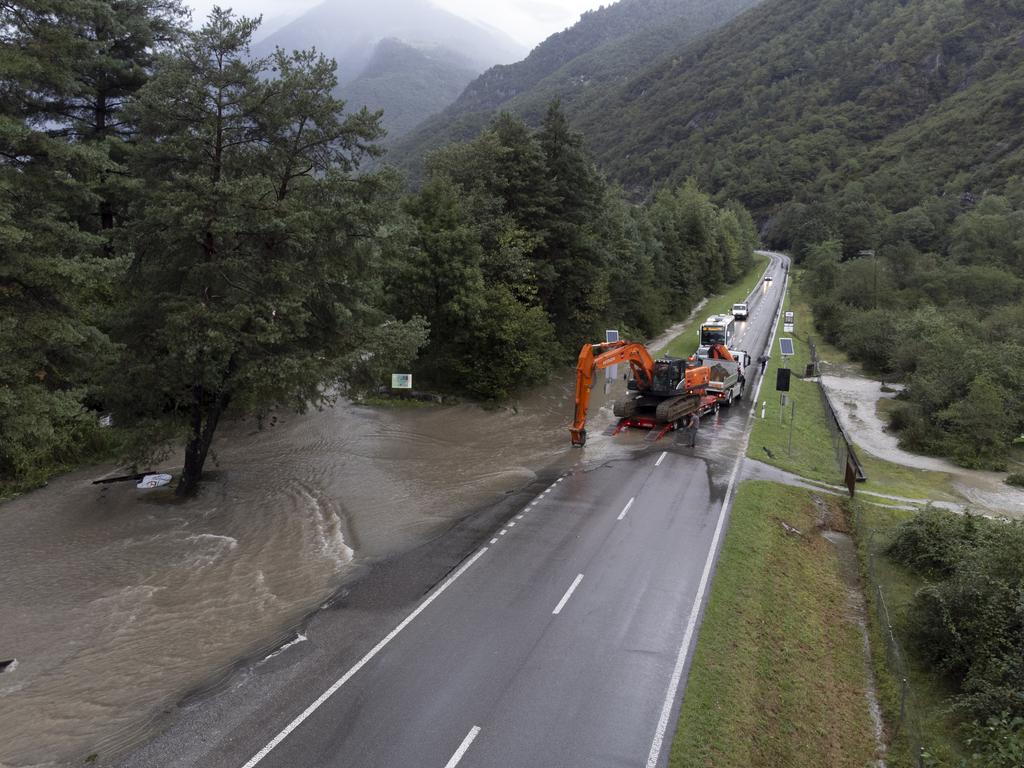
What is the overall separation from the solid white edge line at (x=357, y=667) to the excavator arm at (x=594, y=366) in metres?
10.4

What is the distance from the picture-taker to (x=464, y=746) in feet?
32.0

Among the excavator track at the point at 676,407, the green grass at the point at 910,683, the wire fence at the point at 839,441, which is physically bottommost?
the green grass at the point at 910,683

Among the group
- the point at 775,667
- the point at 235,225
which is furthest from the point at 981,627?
the point at 235,225

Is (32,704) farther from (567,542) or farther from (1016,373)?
(1016,373)

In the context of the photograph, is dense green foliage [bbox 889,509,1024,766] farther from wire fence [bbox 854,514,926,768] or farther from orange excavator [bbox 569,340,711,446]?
orange excavator [bbox 569,340,711,446]

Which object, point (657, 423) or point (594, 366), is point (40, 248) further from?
point (657, 423)

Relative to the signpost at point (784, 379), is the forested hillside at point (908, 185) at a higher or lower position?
higher

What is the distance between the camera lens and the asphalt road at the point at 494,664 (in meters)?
9.71

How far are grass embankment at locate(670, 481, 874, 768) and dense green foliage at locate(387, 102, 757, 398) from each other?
16478 mm

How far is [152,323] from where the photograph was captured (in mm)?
19312

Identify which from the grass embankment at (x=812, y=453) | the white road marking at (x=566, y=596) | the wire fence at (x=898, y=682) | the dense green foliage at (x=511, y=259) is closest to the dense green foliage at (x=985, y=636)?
the wire fence at (x=898, y=682)

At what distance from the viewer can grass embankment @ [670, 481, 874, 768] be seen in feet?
33.1

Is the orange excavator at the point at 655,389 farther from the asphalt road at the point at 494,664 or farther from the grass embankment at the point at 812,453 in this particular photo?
the asphalt road at the point at 494,664

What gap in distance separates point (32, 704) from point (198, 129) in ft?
49.2
